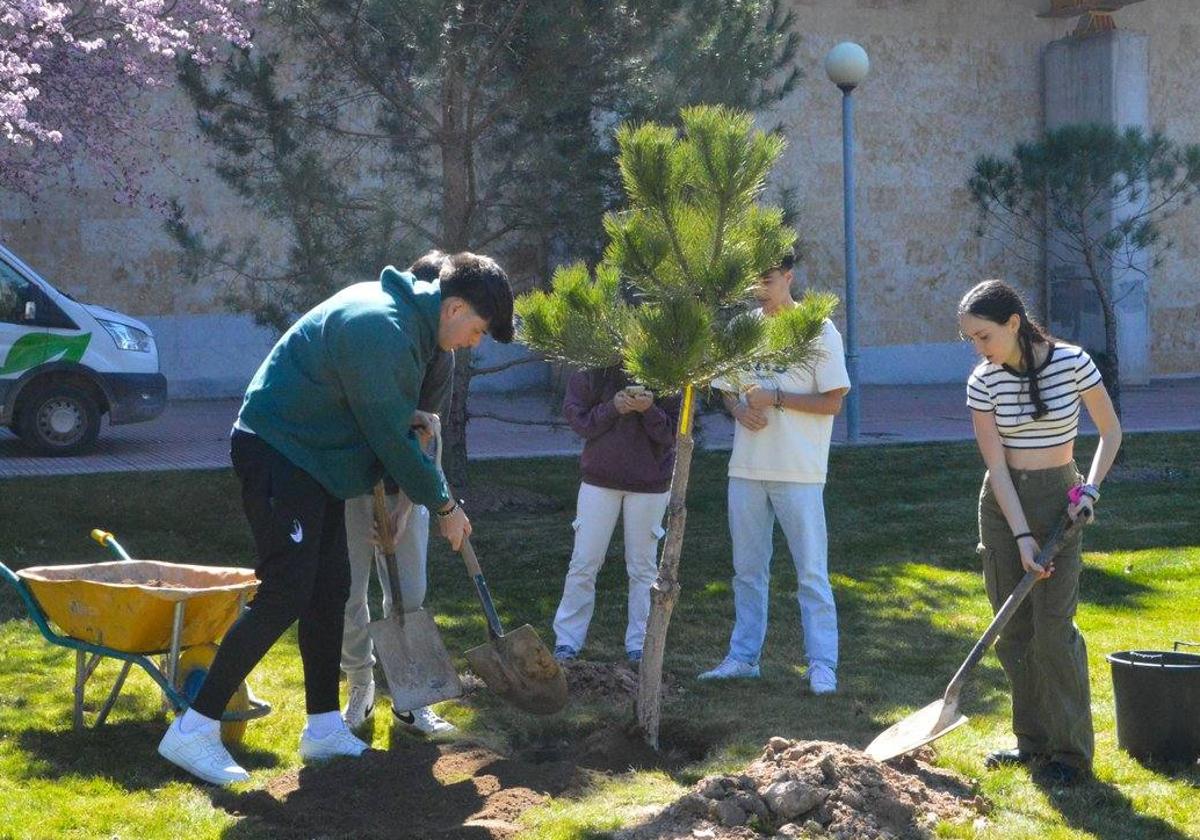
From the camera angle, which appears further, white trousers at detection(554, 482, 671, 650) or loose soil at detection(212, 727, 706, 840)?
white trousers at detection(554, 482, 671, 650)

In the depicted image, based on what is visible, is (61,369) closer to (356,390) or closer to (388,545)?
(388,545)

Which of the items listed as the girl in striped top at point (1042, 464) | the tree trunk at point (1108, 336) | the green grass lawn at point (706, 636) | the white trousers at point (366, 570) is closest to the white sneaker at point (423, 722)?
the green grass lawn at point (706, 636)

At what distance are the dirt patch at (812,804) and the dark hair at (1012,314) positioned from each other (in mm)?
1276

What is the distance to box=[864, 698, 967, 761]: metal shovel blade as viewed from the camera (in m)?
4.72

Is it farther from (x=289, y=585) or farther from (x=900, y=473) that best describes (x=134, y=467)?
(x=289, y=585)

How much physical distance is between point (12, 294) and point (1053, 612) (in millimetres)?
10082

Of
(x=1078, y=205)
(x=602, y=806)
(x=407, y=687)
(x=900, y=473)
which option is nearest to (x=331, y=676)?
(x=407, y=687)

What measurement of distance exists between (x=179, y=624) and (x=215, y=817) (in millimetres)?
778

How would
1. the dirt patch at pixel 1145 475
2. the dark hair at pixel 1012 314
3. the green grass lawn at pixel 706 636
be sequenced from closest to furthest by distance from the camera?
the green grass lawn at pixel 706 636 < the dark hair at pixel 1012 314 < the dirt patch at pixel 1145 475

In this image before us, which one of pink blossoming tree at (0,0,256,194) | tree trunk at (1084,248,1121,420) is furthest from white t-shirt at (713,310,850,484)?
tree trunk at (1084,248,1121,420)

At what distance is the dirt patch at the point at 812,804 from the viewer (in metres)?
4.29

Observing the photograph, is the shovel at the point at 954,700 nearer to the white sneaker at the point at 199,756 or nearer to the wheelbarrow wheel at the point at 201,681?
the white sneaker at the point at 199,756

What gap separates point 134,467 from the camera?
1179cm

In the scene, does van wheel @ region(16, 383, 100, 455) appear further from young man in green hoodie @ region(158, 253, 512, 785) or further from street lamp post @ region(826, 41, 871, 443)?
young man in green hoodie @ region(158, 253, 512, 785)
